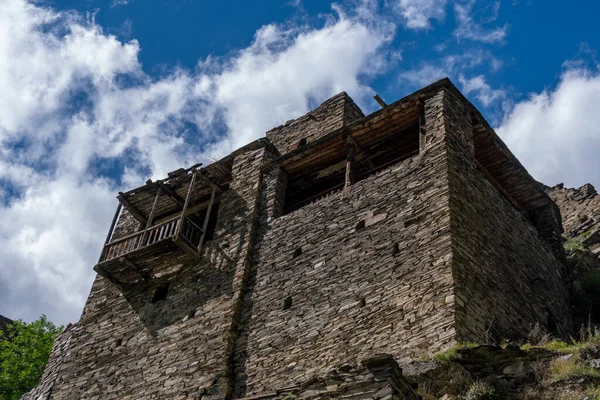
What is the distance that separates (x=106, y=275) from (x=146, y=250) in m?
1.32

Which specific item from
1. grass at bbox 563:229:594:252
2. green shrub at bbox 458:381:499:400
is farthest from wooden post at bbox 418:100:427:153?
green shrub at bbox 458:381:499:400

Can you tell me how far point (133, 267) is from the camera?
58.0 feet

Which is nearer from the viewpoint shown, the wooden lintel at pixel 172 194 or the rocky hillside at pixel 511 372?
the rocky hillside at pixel 511 372

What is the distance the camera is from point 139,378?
51.0ft

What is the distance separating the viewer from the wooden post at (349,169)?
661 inches

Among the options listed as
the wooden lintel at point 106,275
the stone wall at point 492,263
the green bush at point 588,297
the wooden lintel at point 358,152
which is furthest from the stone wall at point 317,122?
the green bush at point 588,297

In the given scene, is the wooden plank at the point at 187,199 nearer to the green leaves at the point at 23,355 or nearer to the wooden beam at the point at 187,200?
the wooden beam at the point at 187,200

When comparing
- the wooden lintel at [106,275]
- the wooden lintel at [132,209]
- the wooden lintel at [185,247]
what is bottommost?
the wooden lintel at [185,247]

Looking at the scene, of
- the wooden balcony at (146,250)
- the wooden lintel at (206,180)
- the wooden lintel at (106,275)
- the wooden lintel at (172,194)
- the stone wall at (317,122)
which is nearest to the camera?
the wooden balcony at (146,250)

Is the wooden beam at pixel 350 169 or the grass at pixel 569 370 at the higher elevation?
the wooden beam at pixel 350 169

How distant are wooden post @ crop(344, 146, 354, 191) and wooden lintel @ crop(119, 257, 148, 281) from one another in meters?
4.68

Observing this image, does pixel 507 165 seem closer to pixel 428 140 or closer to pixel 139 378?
pixel 428 140

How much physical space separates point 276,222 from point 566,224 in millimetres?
9841

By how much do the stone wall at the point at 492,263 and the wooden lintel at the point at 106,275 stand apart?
753 centimetres
